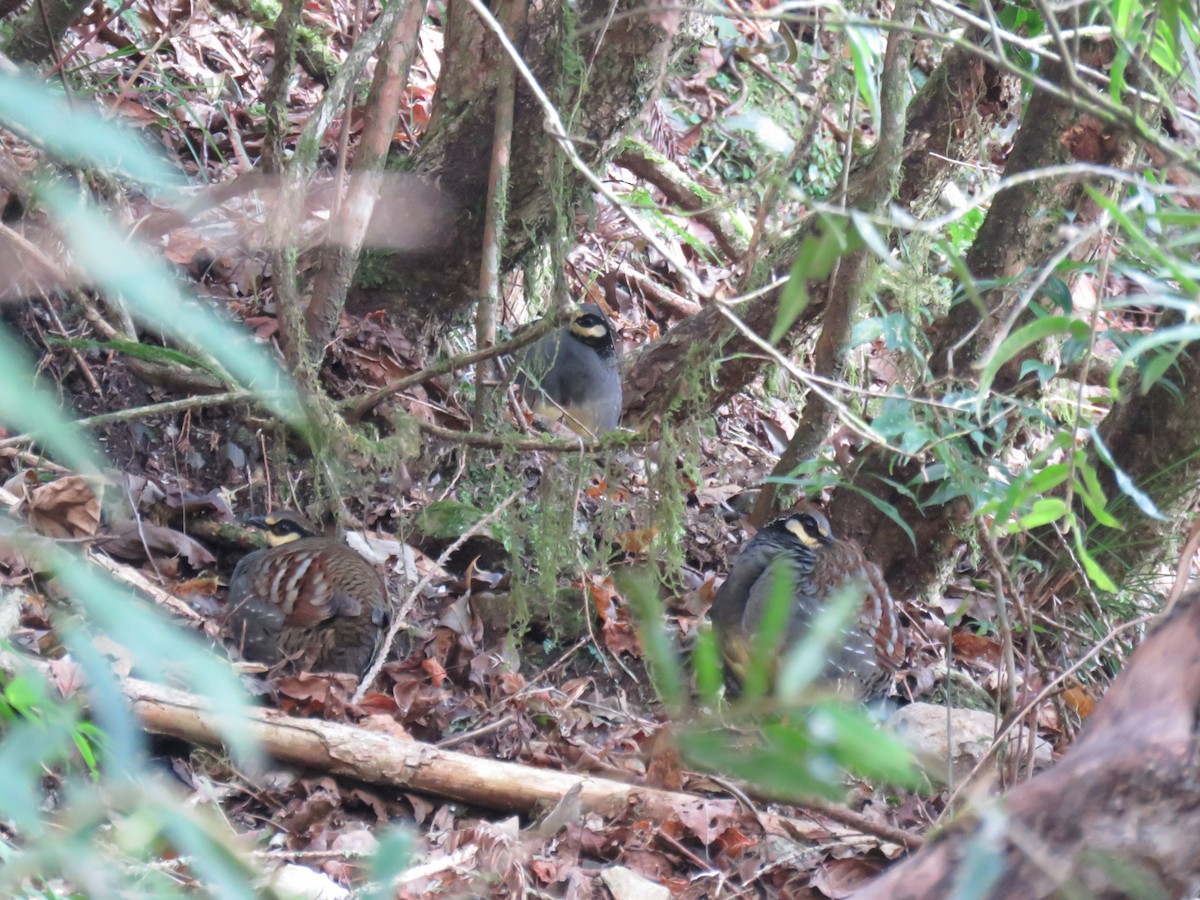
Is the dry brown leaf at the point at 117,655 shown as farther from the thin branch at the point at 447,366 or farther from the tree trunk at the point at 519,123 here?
the tree trunk at the point at 519,123

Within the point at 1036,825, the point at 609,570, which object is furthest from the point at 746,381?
the point at 1036,825

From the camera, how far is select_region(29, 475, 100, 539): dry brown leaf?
14.4 ft

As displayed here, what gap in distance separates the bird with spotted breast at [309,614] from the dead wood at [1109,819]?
10.1 feet

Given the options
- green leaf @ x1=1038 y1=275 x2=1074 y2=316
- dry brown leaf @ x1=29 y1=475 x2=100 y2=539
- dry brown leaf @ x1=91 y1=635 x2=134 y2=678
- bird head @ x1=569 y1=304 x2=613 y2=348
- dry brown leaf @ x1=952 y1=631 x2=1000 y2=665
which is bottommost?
dry brown leaf @ x1=952 y1=631 x2=1000 y2=665

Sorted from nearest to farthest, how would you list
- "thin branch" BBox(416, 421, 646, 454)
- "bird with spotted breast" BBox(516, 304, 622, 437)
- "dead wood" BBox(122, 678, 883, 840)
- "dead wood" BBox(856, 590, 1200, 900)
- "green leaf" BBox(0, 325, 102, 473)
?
"green leaf" BBox(0, 325, 102, 473) < "dead wood" BBox(856, 590, 1200, 900) < "dead wood" BBox(122, 678, 883, 840) < "thin branch" BBox(416, 421, 646, 454) < "bird with spotted breast" BBox(516, 304, 622, 437)

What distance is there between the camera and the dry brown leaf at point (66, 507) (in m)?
4.39

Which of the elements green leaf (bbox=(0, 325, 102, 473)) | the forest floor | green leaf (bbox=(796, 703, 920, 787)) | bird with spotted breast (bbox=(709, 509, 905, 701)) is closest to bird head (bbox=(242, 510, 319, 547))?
the forest floor

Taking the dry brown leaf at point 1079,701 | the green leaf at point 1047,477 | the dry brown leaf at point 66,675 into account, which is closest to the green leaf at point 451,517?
the dry brown leaf at point 66,675

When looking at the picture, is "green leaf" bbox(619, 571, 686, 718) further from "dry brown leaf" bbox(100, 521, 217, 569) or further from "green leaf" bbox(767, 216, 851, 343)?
"dry brown leaf" bbox(100, 521, 217, 569)

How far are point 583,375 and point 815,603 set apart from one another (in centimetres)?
218

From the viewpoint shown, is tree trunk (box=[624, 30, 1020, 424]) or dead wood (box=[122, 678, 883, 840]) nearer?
dead wood (box=[122, 678, 883, 840])

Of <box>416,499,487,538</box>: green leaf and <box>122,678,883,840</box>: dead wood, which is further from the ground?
<box>416,499,487,538</box>: green leaf

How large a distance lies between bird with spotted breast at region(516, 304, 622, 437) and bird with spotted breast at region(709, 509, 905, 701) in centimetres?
160

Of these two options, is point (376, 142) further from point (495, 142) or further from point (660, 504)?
point (660, 504)
